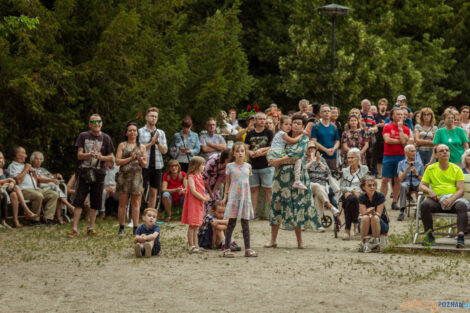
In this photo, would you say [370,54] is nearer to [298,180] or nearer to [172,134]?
[172,134]

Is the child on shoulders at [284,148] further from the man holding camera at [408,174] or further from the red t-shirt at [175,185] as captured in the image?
the red t-shirt at [175,185]

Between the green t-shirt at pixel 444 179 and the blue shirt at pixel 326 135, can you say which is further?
the blue shirt at pixel 326 135

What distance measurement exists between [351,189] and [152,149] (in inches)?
146

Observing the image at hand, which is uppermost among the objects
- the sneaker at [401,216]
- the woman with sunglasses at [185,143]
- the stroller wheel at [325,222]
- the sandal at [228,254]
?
the woman with sunglasses at [185,143]

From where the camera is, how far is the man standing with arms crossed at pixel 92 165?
13.2 meters

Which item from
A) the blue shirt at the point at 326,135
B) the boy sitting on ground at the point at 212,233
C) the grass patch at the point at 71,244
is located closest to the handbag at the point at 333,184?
the blue shirt at the point at 326,135

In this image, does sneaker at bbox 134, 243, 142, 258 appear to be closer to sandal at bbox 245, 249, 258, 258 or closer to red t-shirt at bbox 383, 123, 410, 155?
sandal at bbox 245, 249, 258, 258

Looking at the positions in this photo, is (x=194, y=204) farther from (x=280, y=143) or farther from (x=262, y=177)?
(x=262, y=177)

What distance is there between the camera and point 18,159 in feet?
50.6

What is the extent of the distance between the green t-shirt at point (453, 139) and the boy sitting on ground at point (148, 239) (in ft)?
19.0

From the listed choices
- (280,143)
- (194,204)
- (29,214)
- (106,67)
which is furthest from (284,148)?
(29,214)

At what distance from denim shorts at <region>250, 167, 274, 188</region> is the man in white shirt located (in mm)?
3979

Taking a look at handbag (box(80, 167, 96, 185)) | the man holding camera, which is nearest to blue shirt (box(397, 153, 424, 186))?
the man holding camera

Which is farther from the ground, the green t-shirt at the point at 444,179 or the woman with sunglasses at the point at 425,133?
the woman with sunglasses at the point at 425,133
